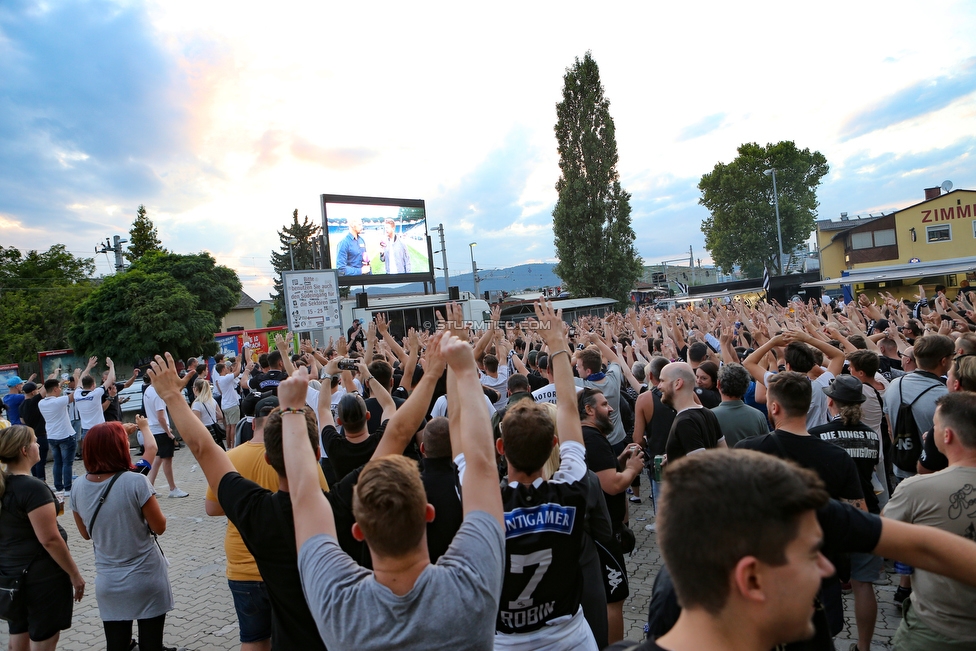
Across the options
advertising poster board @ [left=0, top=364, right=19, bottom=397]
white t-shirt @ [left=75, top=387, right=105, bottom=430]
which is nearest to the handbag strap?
white t-shirt @ [left=75, top=387, right=105, bottom=430]

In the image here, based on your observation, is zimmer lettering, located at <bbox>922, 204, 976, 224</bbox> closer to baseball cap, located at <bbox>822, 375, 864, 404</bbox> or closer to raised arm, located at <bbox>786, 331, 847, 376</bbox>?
raised arm, located at <bbox>786, 331, 847, 376</bbox>

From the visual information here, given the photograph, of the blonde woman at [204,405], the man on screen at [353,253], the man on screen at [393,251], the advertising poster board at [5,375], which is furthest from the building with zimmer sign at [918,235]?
the advertising poster board at [5,375]

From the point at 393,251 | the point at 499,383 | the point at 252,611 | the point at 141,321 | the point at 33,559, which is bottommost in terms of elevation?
the point at 252,611

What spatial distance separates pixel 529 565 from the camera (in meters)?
2.35

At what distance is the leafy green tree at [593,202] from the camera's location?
126ft

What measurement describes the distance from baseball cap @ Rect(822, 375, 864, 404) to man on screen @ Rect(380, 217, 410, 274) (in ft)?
102

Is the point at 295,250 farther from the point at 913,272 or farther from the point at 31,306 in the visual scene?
the point at 913,272

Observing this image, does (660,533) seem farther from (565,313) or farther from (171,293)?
(565,313)

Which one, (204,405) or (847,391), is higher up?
(847,391)

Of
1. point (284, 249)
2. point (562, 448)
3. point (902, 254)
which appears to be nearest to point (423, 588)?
point (562, 448)

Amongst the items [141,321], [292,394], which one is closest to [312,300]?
[141,321]

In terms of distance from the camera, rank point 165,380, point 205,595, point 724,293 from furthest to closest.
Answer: point 724,293
point 205,595
point 165,380

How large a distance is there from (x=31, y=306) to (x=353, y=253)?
1762cm

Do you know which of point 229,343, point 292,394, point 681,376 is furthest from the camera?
point 229,343
